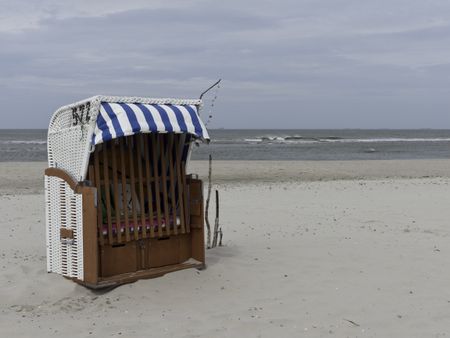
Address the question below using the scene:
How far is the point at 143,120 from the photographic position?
5.64 meters

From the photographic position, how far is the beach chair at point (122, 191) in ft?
18.5

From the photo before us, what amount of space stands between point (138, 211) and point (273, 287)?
1.80 m

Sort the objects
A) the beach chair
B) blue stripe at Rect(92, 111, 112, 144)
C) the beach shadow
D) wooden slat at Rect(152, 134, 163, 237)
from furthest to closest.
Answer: the beach shadow < wooden slat at Rect(152, 134, 163, 237) < the beach chair < blue stripe at Rect(92, 111, 112, 144)

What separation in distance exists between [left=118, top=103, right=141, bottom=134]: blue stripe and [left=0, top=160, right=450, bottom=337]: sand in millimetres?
1757

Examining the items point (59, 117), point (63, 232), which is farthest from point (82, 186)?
point (59, 117)

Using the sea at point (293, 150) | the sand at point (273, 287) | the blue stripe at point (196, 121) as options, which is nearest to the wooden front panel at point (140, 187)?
the blue stripe at point (196, 121)

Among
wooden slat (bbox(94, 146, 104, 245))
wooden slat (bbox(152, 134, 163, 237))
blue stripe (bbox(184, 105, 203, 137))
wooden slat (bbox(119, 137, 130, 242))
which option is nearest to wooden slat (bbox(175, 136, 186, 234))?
wooden slat (bbox(152, 134, 163, 237))

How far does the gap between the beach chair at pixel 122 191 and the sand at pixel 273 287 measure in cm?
32

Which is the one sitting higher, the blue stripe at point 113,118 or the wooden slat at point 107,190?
the blue stripe at point 113,118

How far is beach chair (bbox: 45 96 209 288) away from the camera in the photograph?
5645 mm

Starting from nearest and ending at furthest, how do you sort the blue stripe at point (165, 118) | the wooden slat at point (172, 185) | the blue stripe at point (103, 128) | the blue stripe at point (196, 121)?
the blue stripe at point (103, 128) < the blue stripe at point (165, 118) < the blue stripe at point (196, 121) < the wooden slat at point (172, 185)

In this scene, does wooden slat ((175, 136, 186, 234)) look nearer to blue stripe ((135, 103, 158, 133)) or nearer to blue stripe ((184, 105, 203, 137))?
blue stripe ((184, 105, 203, 137))

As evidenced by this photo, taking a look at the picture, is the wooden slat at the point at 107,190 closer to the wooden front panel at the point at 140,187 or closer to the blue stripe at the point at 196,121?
the wooden front panel at the point at 140,187

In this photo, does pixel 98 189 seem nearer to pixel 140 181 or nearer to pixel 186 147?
pixel 140 181
